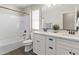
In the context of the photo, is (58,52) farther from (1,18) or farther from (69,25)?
(1,18)

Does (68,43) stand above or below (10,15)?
below

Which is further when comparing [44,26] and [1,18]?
[44,26]

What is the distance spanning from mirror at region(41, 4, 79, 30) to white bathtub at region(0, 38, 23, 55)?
1476mm

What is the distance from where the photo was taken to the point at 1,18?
2307 mm

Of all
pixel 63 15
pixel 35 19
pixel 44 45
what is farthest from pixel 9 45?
pixel 63 15

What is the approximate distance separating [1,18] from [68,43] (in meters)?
2.17

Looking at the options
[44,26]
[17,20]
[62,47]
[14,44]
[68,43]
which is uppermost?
[17,20]

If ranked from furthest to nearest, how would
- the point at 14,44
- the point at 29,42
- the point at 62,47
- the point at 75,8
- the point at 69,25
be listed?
1. the point at 14,44
2. the point at 29,42
3. the point at 69,25
4. the point at 75,8
5. the point at 62,47

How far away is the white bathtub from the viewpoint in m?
2.32

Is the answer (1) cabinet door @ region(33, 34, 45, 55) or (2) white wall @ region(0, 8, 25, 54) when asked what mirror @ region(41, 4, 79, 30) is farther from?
(2) white wall @ region(0, 8, 25, 54)

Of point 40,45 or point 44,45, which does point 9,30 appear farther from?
point 44,45

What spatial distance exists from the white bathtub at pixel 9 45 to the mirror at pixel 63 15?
4.84 feet

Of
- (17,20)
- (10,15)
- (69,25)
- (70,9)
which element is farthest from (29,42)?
(70,9)

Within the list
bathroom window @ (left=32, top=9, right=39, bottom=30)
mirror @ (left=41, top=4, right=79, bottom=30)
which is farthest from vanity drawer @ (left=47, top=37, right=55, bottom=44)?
bathroom window @ (left=32, top=9, right=39, bottom=30)
